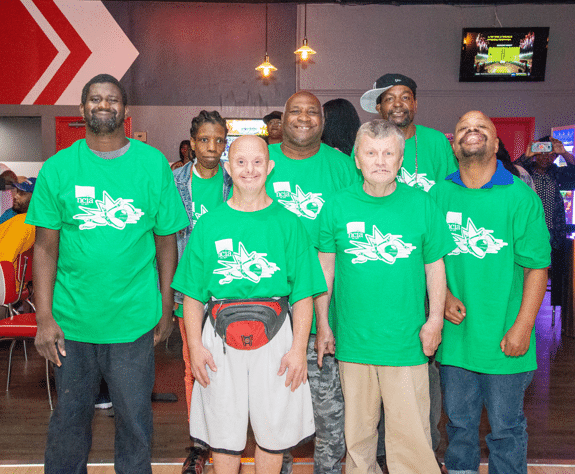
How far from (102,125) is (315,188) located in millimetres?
923

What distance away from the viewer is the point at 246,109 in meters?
8.91

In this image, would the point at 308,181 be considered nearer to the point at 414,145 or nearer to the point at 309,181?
the point at 309,181

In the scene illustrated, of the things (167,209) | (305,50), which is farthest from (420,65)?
(167,209)

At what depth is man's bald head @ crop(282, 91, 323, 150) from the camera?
92.0 inches

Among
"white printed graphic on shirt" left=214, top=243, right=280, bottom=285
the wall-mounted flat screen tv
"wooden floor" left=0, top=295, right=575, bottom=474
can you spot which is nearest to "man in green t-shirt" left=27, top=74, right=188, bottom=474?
"white printed graphic on shirt" left=214, top=243, right=280, bottom=285

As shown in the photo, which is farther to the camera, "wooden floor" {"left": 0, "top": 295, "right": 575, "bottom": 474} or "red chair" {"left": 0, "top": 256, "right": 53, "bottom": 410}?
"red chair" {"left": 0, "top": 256, "right": 53, "bottom": 410}

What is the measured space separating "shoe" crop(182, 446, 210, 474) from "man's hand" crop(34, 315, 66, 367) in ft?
3.18

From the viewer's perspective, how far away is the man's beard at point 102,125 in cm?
195

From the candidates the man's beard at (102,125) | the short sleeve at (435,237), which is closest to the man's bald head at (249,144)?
the man's beard at (102,125)

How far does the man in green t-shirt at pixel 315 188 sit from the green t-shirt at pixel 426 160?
11.6 inches

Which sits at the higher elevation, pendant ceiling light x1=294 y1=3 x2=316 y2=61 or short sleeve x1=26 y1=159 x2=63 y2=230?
pendant ceiling light x1=294 y1=3 x2=316 y2=61

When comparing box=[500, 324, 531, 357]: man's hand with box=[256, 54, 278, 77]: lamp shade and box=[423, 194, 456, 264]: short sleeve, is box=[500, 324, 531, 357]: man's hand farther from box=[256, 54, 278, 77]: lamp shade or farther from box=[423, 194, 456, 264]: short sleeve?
box=[256, 54, 278, 77]: lamp shade

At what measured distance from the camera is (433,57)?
29.0 feet

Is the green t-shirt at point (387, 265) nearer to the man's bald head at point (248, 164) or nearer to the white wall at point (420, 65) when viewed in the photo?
the man's bald head at point (248, 164)
